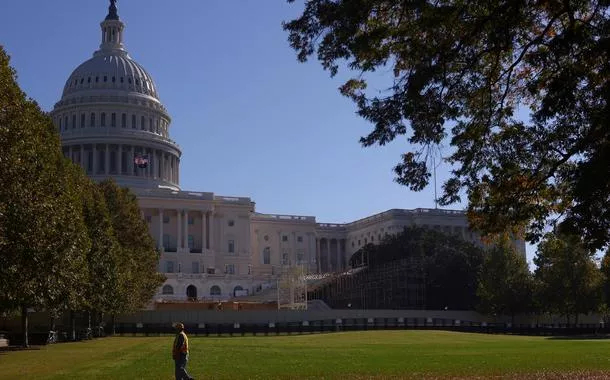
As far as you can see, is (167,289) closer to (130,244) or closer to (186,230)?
(186,230)

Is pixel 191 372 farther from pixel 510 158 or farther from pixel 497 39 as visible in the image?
pixel 497 39

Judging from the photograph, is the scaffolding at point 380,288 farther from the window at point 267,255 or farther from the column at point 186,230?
the window at point 267,255

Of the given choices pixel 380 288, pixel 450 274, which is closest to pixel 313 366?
pixel 450 274

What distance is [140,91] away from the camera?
192375 millimetres

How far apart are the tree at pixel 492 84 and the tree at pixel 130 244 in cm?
6037

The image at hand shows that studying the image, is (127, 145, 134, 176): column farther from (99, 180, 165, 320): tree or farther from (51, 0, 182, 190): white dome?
(99, 180, 165, 320): tree

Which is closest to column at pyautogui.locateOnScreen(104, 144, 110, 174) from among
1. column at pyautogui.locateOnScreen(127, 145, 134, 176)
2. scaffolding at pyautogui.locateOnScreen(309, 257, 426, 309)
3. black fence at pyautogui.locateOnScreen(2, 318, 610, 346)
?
column at pyautogui.locateOnScreen(127, 145, 134, 176)

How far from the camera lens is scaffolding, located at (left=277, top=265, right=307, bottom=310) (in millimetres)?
116850

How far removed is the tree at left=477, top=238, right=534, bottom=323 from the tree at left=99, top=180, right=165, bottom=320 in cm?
4624

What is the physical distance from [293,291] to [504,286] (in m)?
29.8

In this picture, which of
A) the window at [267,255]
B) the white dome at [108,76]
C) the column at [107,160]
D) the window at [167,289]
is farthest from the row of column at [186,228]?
the white dome at [108,76]

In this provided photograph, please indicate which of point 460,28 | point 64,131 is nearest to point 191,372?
point 460,28

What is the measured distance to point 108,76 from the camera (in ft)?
621

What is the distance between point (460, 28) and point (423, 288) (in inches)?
4423
